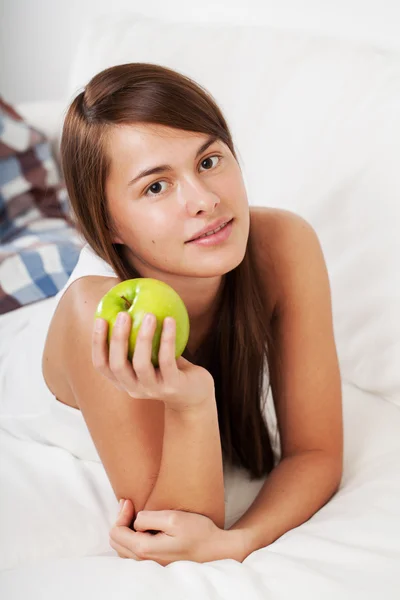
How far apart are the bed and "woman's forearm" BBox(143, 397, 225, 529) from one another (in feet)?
0.34

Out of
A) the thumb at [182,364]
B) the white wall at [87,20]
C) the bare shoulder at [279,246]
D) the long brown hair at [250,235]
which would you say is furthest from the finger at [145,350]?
the white wall at [87,20]

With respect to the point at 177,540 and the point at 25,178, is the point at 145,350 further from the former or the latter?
the point at 25,178

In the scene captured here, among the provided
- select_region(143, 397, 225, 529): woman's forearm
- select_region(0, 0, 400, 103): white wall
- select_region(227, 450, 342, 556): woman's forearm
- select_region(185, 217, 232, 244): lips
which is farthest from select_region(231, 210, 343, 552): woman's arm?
select_region(0, 0, 400, 103): white wall

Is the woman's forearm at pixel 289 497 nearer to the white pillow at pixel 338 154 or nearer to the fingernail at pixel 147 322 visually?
the white pillow at pixel 338 154

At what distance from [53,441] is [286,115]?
2.53 ft

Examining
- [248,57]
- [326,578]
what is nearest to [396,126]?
[248,57]

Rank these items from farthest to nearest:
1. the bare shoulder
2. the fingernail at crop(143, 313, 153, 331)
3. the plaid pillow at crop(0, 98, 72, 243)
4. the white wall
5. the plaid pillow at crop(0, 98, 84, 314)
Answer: the plaid pillow at crop(0, 98, 72, 243)
the plaid pillow at crop(0, 98, 84, 314)
the white wall
the bare shoulder
the fingernail at crop(143, 313, 153, 331)

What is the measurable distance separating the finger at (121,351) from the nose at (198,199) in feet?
0.82

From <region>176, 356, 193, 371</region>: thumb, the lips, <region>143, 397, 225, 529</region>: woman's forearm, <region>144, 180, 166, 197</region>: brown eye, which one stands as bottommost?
<region>143, 397, 225, 529</region>: woman's forearm

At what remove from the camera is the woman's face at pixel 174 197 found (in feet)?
3.45

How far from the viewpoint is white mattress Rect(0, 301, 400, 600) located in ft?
2.91

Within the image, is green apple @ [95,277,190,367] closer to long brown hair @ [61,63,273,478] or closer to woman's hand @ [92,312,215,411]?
woman's hand @ [92,312,215,411]

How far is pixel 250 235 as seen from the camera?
4.34ft

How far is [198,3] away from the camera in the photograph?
6.89 ft
